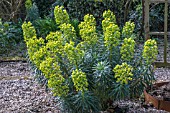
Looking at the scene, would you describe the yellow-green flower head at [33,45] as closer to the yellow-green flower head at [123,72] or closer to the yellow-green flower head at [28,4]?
the yellow-green flower head at [123,72]

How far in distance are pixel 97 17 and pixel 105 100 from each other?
13.7 ft

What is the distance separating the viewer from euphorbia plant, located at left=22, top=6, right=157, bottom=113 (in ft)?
10.9

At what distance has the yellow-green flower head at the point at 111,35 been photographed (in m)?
3.38

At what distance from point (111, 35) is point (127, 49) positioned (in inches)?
7.3

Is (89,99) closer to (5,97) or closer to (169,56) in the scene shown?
(5,97)

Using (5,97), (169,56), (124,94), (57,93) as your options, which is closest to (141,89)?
(124,94)

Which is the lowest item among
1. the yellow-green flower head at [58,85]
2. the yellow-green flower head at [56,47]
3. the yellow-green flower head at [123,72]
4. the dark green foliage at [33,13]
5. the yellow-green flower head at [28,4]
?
the yellow-green flower head at [58,85]

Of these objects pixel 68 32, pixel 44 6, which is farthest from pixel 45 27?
pixel 68 32

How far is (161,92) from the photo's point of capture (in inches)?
165

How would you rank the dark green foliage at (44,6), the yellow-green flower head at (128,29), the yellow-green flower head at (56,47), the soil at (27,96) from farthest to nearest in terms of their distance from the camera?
the dark green foliage at (44,6), the soil at (27,96), the yellow-green flower head at (128,29), the yellow-green flower head at (56,47)

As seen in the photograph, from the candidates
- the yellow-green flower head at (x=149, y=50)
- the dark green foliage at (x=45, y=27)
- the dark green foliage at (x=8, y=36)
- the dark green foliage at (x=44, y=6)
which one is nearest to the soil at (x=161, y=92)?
the yellow-green flower head at (x=149, y=50)

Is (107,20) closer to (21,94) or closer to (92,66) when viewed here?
(92,66)

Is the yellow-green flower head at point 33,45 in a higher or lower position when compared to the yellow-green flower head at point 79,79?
higher

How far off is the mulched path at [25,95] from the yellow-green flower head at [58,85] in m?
0.64
